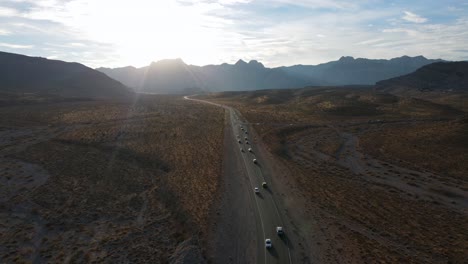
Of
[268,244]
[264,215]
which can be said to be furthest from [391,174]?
[268,244]

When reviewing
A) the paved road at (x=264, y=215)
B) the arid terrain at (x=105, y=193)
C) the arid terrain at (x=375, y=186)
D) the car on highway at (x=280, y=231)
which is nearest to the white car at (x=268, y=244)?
the paved road at (x=264, y=215)

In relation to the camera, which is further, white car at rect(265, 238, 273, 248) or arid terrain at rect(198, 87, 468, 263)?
arid terrain at rect(198, 87, 468, 263)

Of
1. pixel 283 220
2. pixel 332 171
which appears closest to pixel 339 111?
pixel 332 171

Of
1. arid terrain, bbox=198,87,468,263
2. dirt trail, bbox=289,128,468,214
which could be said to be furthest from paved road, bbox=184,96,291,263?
dirt trail, bbox=289,128,468,214

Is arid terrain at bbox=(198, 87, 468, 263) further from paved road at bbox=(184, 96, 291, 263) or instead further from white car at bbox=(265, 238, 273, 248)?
white car at bbox=(265, 238, 273, 248)

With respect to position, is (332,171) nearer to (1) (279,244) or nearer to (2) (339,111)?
(1) (279,244)

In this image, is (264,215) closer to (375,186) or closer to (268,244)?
(268,244)

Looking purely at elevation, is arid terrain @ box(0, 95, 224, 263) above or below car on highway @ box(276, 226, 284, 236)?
above
